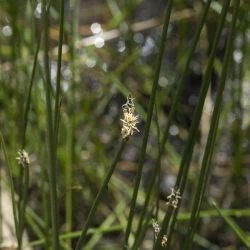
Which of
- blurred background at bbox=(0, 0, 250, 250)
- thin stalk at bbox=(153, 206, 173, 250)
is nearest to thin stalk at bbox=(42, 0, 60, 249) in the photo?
thin stalk at bbox=(153, 206, 173, 250)

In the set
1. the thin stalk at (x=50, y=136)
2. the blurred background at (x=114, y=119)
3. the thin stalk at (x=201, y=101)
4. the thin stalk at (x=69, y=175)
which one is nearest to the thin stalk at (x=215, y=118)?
the thin stalk at (x=201, y=101)

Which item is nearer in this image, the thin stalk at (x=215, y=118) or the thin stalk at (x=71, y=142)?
the thin stalk at (x=215, y=118)

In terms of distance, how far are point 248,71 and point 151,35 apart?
43 centimetres

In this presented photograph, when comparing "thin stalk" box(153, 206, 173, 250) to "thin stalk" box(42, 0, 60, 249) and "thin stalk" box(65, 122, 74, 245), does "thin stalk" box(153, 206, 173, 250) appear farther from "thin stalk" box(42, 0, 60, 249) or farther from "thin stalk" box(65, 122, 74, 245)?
"thin stalk" box(65, 122, 74, 245)

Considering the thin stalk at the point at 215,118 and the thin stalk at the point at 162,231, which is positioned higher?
the thin stalk at the point at 215,118

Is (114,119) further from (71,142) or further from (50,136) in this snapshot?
(50,136)

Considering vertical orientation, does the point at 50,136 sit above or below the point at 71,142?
below

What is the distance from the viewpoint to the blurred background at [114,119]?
1222 mm

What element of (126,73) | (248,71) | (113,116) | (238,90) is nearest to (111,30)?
(126,73)

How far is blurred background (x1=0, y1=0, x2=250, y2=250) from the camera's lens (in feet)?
4.01

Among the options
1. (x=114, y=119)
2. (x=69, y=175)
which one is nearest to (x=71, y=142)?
(x=69, y=175)

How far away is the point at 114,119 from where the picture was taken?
1621mm

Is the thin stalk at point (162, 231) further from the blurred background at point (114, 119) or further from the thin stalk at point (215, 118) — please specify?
the blurred background at point (114, 119)

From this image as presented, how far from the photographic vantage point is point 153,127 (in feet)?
4.43
